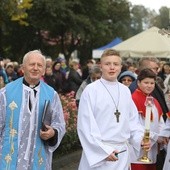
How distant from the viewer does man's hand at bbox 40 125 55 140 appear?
430 cm

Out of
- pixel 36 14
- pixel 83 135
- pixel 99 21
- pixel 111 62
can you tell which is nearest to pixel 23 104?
pixel 83 135

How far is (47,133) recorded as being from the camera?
430 cm

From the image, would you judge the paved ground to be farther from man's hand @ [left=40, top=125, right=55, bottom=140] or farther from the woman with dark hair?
man's hand @ [left=40, top=125, right=55, bottom=140]

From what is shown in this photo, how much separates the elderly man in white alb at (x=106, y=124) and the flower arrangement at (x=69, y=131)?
12.9ft

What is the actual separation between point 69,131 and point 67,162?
59 centimetres

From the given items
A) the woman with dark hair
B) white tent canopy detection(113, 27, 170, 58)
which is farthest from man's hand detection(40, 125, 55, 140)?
white tent canopy detection(113, 27, 170, 58)

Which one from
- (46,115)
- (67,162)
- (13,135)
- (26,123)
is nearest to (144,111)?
(46,115)

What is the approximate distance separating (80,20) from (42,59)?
29092 mm

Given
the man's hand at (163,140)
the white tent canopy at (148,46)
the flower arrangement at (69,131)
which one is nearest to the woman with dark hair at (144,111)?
the man's hand at (163,140)

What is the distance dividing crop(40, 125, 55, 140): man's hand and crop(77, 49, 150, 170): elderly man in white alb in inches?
13.6

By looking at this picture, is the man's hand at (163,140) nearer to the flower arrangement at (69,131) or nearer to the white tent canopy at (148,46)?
the flower arrangement at (69,131)

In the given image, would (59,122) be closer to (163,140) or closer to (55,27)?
(163,140)

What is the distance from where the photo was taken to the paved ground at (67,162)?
8184mm

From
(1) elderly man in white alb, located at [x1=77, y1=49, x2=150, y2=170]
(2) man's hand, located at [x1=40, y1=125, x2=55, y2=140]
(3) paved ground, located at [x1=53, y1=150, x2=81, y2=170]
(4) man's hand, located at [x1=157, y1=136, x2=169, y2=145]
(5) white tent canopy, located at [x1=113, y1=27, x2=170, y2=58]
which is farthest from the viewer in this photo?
(5) white tent canopy, located at [x1=113, y1=27, x2=170, y2=58]
